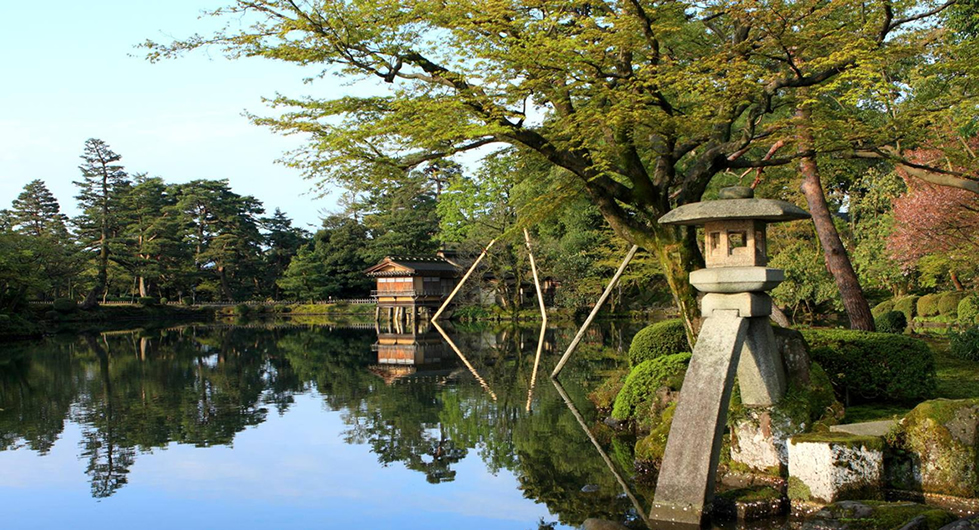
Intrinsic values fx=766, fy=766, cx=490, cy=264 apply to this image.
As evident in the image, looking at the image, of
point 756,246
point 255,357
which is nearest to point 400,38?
point 756,246

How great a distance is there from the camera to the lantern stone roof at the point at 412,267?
147 feet

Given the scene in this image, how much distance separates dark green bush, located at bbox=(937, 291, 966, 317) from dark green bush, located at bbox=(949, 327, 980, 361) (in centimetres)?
1007

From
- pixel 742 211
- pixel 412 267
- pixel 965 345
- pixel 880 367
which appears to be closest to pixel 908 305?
pixel 965 345

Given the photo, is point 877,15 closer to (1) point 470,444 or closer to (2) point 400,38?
(2) point 400,38

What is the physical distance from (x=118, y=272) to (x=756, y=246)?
46.5 meters

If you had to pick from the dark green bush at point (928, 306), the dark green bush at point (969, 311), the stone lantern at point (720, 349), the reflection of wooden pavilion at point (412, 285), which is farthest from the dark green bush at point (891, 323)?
the reflection of wooden pavilion at point (412, 285)

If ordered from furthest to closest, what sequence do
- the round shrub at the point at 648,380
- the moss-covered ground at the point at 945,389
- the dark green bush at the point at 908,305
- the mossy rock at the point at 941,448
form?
the dark green bush at the point at 908,305, the round shrub at the point at 648,380, the moss-covered ground at the point at 945,389, the mossy rock at the point at 941,448

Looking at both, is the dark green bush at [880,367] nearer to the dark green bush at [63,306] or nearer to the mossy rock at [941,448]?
the mossy rock at [941,448]

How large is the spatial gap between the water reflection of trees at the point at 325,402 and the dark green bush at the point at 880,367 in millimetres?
3457

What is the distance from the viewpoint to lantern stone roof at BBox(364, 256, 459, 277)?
147 feet

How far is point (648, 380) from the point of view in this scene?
11.1 metres

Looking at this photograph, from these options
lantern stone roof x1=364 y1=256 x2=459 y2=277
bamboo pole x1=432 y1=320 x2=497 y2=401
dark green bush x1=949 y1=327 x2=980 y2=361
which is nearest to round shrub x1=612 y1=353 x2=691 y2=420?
bamboo pole x1=432 y1=320 x2=497 y2=401

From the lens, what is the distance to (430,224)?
51906mm

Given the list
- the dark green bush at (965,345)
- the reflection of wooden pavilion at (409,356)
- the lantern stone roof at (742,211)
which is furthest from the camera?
the reflection of wooden pavilion at (409,356)
